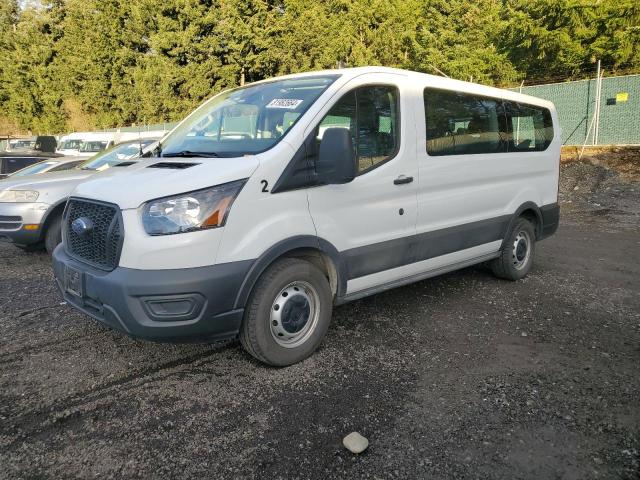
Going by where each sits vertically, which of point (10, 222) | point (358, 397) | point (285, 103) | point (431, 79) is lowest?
point (358, 397)

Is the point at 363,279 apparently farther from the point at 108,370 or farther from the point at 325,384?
the point at 108,370

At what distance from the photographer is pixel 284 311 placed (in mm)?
3373

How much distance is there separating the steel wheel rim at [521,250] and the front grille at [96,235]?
4.14 metres

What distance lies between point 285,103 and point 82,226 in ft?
5.39

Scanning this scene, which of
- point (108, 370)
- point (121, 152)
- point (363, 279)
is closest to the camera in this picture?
point (108, 370)

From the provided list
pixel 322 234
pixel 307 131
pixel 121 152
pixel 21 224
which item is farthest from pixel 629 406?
pixel 121 152

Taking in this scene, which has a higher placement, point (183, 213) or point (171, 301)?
point (183, 213)

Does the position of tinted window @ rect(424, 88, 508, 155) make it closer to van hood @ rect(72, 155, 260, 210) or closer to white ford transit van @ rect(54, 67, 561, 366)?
white ford transit van @ rect(54, 67, 561, 366)

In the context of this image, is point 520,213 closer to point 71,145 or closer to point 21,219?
point 21,219

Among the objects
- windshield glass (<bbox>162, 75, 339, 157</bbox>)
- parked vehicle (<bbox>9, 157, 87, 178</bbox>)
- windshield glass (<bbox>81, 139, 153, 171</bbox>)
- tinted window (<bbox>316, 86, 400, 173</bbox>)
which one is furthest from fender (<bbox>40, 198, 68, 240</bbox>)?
tinted window (<bbox>316, 86, 400, 173</bbox>)

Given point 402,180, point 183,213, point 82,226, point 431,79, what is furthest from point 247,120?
point 431,79

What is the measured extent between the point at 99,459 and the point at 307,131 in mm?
2277

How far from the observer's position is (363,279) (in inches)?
150

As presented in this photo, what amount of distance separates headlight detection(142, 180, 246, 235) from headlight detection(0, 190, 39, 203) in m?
4.42
